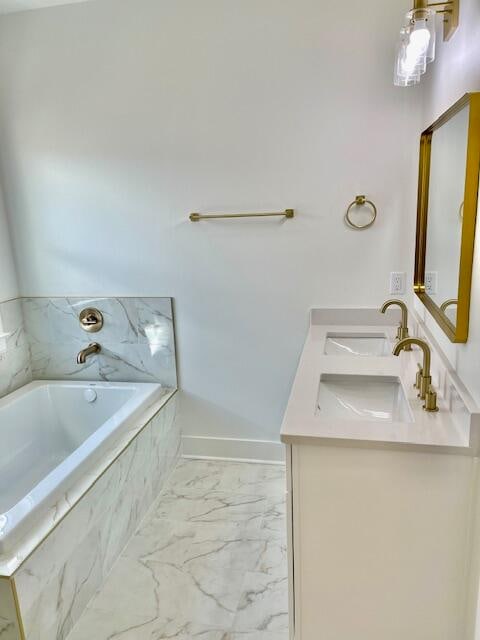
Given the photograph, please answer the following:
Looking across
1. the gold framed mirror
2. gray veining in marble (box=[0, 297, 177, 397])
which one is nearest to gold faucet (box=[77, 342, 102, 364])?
gray veining in marble (box=[0, 297, 177, 397])

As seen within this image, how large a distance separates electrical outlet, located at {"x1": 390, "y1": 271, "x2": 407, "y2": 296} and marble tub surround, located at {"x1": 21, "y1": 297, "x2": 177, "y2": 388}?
1172mm

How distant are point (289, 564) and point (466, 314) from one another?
2.77 feet

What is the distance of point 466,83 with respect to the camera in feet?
4.00

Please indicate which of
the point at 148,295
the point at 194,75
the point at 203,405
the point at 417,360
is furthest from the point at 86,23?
the point at 417,360

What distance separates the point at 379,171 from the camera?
213cm

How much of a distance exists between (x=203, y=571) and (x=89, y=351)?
132 centimetres

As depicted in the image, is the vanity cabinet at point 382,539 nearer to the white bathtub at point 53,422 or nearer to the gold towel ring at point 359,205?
the white bathtub at point 53,422

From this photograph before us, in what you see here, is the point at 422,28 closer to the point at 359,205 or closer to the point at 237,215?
the point at 359,205

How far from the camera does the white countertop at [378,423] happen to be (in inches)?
45.5

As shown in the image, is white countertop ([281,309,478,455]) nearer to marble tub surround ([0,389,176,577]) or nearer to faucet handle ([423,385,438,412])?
faucet handle ([423,385,438,412])

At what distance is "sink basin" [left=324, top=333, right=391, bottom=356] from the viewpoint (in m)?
2.08

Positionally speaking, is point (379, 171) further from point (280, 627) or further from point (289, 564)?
point (280, 627)

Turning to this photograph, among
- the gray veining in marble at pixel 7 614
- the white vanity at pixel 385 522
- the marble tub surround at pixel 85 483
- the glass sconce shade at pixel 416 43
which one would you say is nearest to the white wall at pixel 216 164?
the marble tub surround at pixel 85 483

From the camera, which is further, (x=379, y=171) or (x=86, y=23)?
(x=86, y=23)
